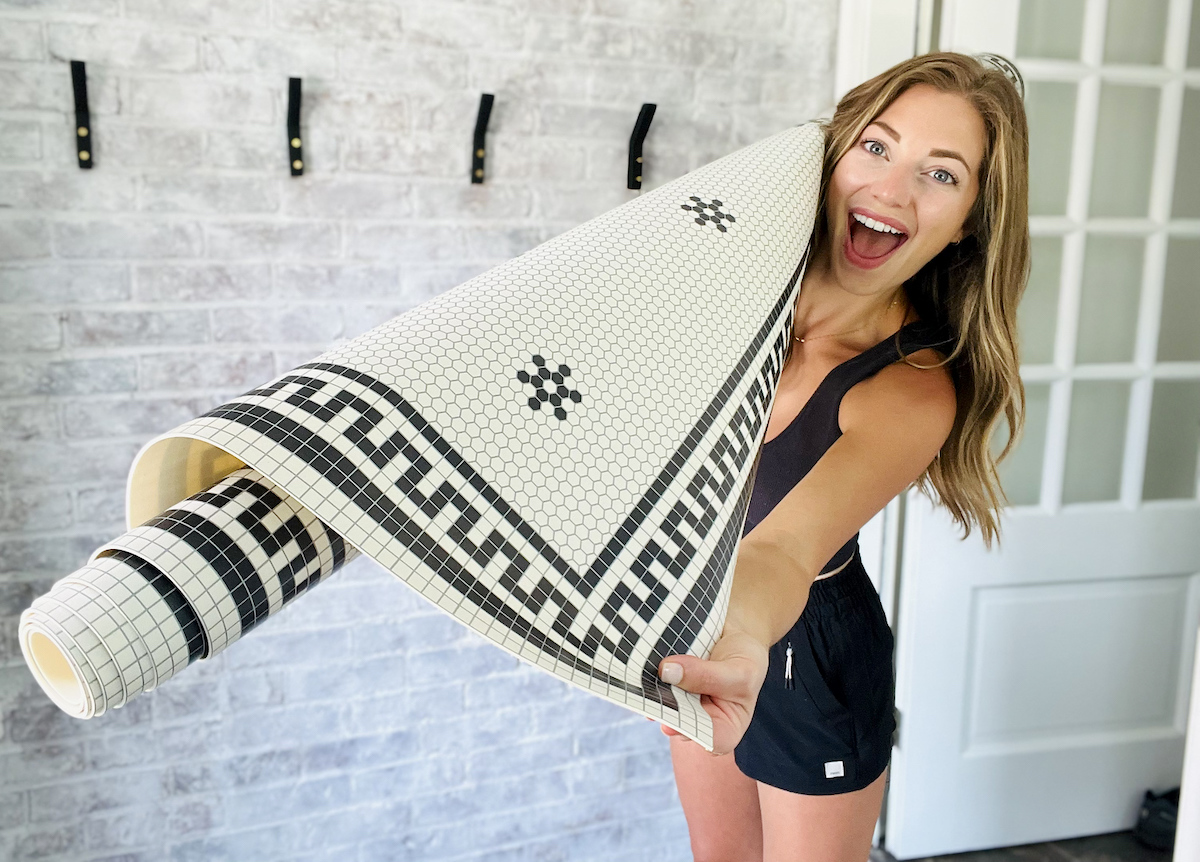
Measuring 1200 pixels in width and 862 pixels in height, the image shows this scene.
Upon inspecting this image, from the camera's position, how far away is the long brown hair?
1.12 meters

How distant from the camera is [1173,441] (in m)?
2.31

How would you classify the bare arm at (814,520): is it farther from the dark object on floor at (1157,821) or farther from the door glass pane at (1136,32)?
the dark object on floor at (1157,821)

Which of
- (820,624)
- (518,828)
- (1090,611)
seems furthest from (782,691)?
(1090,611)

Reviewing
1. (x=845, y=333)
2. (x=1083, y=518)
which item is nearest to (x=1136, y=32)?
(x=1083, y=518)

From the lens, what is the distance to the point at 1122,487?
2.29 meters

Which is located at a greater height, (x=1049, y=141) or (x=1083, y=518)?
(x=1049, y=141)

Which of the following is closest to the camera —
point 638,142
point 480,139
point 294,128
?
point 294,128

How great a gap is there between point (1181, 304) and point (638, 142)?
144 cm

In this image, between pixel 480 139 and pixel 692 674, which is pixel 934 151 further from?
pixel 480 139

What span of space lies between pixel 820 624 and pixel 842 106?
731 mm

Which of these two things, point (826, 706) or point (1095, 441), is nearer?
point (826, 706)

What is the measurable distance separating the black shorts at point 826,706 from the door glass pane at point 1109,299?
131 cm

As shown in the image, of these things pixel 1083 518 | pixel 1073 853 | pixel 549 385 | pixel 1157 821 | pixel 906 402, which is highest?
pixel 549 385

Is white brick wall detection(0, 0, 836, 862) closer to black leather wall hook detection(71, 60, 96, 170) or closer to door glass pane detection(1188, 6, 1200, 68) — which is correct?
black leather wall hook detection(71, 60, 96, 170)
